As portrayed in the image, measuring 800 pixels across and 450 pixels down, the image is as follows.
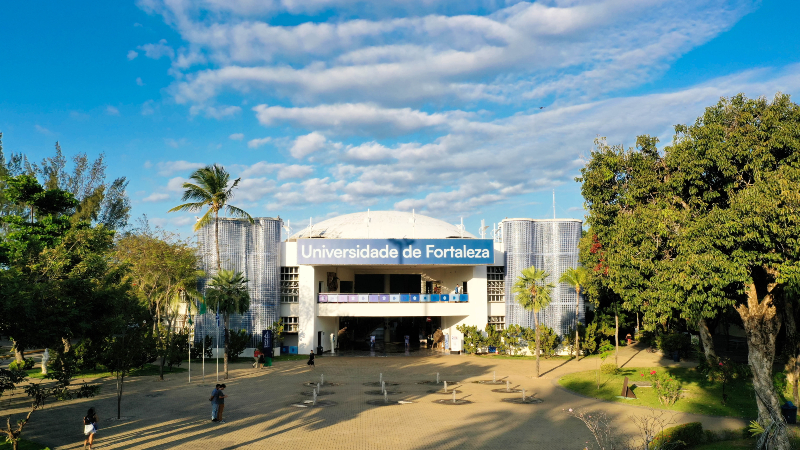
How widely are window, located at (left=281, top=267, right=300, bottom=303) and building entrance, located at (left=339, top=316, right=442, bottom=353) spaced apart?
7717mm

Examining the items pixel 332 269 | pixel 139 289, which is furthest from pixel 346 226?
pixel 139 289

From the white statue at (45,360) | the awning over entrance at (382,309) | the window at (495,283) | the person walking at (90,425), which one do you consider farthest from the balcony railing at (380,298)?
the person walking at (90,425)

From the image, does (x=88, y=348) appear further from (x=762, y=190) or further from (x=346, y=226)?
(x=762, y=190)

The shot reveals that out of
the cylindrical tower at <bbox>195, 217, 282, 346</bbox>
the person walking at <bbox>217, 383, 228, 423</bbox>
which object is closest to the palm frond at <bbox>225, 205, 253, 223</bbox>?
the cylindrical tower at <bbox>195, 217, 282, 346</bbox>

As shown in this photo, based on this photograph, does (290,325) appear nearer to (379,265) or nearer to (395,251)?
(379,265)

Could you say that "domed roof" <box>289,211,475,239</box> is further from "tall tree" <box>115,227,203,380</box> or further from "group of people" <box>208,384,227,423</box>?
"group of people" <box>208,384,227,423</box>

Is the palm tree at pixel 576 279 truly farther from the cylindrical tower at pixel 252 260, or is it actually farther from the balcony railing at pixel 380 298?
the cylindrical tower at pixel 252 260

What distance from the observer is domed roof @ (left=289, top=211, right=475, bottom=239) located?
4834 centimetres

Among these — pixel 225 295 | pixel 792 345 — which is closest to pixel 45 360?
pixel 225 295

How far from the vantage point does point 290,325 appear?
1641 inches

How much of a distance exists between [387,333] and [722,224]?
43.9m

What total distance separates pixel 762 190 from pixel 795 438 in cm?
865

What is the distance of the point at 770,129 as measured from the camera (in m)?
16.3

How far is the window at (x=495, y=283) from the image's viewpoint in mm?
43125
